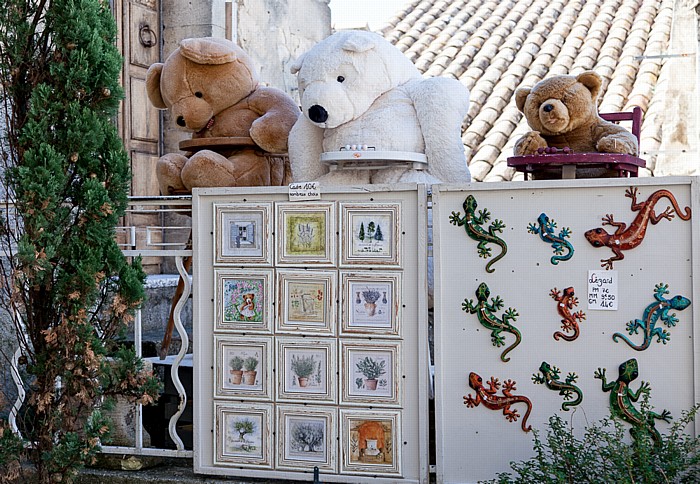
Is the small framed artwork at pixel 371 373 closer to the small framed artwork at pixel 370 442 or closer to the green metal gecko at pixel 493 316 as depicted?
the small framed artwork at pixel 370 442

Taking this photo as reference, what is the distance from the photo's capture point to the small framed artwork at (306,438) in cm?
367

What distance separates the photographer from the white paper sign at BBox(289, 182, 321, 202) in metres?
3.67

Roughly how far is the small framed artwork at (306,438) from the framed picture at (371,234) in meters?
0.62

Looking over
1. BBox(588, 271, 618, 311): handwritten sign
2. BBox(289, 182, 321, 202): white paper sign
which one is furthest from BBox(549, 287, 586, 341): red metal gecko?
BBox(289, 182, 321, 202): white paper sign

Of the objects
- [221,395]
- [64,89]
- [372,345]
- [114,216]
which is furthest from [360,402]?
[64,89]

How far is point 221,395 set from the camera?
3.80 metres

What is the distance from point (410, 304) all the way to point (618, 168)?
0.98 metres

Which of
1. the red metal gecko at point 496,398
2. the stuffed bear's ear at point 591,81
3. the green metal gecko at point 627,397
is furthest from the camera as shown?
the stuffed bear's ear at point 591,81

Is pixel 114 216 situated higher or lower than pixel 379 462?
higher

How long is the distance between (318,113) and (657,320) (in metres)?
1.63

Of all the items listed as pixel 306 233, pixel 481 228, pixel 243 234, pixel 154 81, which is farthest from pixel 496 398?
pixel 154 81

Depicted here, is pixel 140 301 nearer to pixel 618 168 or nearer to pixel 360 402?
pixel 360 402

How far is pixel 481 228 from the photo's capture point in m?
3.51

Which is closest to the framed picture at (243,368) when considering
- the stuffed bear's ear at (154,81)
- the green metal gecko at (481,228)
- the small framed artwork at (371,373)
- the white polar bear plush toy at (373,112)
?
the small framed artwork at (371,373)
